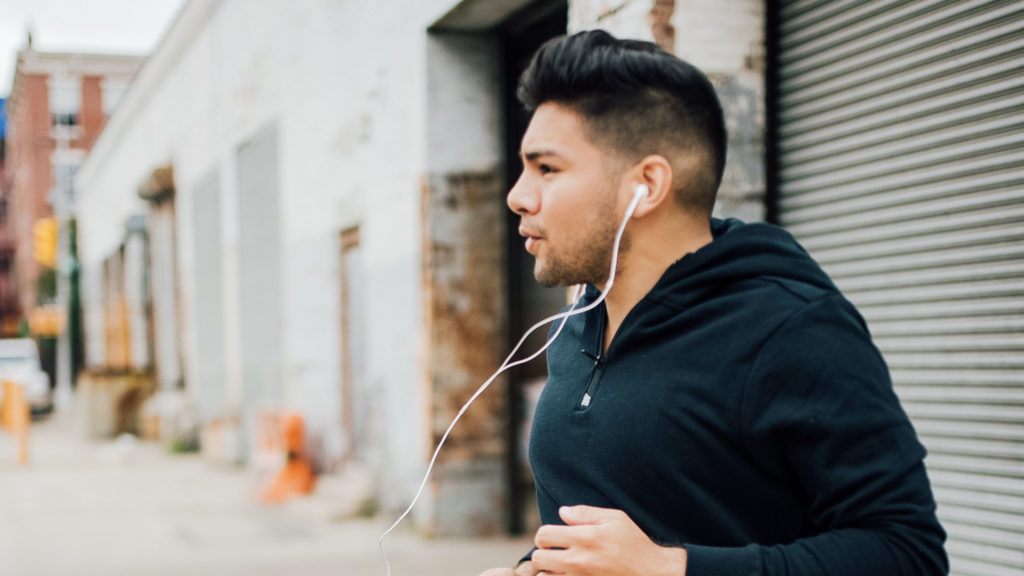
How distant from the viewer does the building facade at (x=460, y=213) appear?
3133 millimetres

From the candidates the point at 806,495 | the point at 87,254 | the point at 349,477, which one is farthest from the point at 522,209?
the point at 87,254

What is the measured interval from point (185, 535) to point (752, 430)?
733cm

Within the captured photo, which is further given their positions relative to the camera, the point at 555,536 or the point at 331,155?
the point at 331,155

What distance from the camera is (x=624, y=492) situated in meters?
1.43

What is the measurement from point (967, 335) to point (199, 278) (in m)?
12.9

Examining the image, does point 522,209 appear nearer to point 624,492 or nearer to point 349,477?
point 624,492

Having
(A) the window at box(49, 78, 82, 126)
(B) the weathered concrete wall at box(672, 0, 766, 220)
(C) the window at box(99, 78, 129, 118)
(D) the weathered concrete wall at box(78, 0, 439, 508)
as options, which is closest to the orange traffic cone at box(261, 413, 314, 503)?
(D) the weathered concrete wall at box(78, 0, 439, 508)

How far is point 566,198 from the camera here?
5.04ft

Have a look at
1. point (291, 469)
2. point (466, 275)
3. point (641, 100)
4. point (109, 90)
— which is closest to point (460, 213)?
point (466, 275)

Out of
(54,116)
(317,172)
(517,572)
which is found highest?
(54,116)

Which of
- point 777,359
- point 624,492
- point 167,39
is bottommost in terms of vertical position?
point 624,492

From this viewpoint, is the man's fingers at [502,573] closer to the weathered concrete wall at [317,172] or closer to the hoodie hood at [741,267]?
the hoodie hood at [741,267]

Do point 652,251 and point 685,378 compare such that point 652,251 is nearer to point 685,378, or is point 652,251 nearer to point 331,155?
point 685,378

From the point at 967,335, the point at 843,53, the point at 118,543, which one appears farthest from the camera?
the point at 118,543
